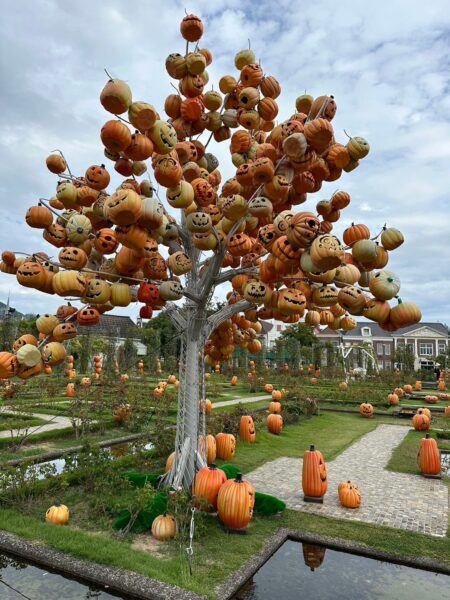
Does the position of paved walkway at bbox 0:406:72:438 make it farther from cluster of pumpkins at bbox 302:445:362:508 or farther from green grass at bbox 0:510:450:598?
cluster of pumpkins at bbox 302:445:362:508

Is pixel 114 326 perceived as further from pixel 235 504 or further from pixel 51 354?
pixel 51 354

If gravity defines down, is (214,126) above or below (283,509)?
above

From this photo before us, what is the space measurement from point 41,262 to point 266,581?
15.8 ft

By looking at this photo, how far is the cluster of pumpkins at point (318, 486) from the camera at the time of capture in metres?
8.62

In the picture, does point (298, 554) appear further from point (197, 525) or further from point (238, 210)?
point (238, 210)

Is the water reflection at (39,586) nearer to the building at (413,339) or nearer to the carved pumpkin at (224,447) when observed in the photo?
the carved pumpkin at (224,447)

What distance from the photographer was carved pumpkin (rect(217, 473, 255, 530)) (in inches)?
274

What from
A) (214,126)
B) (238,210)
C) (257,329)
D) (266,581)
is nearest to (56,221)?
(238,210)

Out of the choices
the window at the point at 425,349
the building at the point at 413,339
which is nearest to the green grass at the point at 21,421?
the building at the point at 413,339

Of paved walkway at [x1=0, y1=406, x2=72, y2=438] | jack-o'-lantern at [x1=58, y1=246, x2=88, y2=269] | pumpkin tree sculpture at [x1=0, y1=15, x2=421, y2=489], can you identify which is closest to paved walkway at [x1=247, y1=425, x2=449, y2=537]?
Answer: pumpkin tree sculpture at [x1=0, y1=15, x2=421, y2=489]

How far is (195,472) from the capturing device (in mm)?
8078

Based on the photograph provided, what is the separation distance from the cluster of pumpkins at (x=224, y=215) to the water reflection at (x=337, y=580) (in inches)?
129

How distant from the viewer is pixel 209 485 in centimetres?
745

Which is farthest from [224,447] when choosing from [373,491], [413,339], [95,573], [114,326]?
[413,339]
